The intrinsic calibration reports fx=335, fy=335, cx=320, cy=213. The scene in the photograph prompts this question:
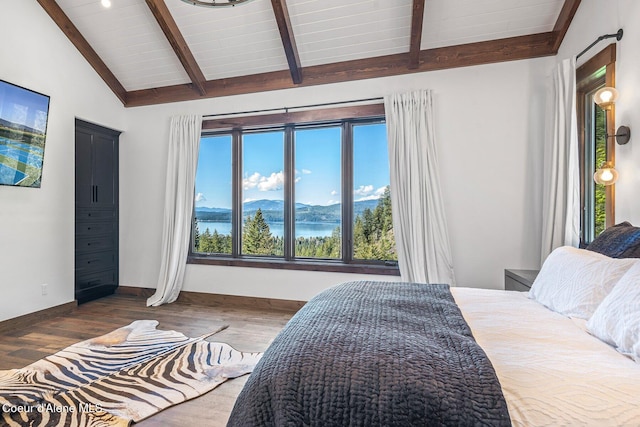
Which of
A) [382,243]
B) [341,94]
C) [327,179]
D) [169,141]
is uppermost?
[341,94]

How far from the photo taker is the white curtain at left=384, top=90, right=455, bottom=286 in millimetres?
3383

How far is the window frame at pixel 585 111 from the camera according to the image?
239cm

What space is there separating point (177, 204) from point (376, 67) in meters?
2.85

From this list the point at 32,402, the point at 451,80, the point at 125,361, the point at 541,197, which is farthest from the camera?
the point at 451,80

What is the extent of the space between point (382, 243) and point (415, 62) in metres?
1.95

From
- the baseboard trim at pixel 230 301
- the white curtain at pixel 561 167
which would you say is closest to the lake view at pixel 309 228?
the baseboard trim at pixel 230 301

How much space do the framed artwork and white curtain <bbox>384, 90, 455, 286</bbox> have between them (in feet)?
11.7

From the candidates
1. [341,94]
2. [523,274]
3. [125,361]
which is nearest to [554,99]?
[523,274]

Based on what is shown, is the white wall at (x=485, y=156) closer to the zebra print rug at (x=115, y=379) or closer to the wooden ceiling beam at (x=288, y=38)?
the wooden ceiling beam at (x=288, y=38)

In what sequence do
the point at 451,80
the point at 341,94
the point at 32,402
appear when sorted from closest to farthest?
the point at 32,402 < the point at 451,80 < the point at 341,94

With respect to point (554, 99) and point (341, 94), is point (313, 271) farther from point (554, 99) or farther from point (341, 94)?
point (554, 99)

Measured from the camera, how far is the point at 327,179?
3.97 meters

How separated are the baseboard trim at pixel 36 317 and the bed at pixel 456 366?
345 centimetres

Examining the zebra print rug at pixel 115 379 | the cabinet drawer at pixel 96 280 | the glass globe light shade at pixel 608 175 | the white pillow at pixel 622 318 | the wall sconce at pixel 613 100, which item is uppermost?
the wall sconce at pixel 613 100
